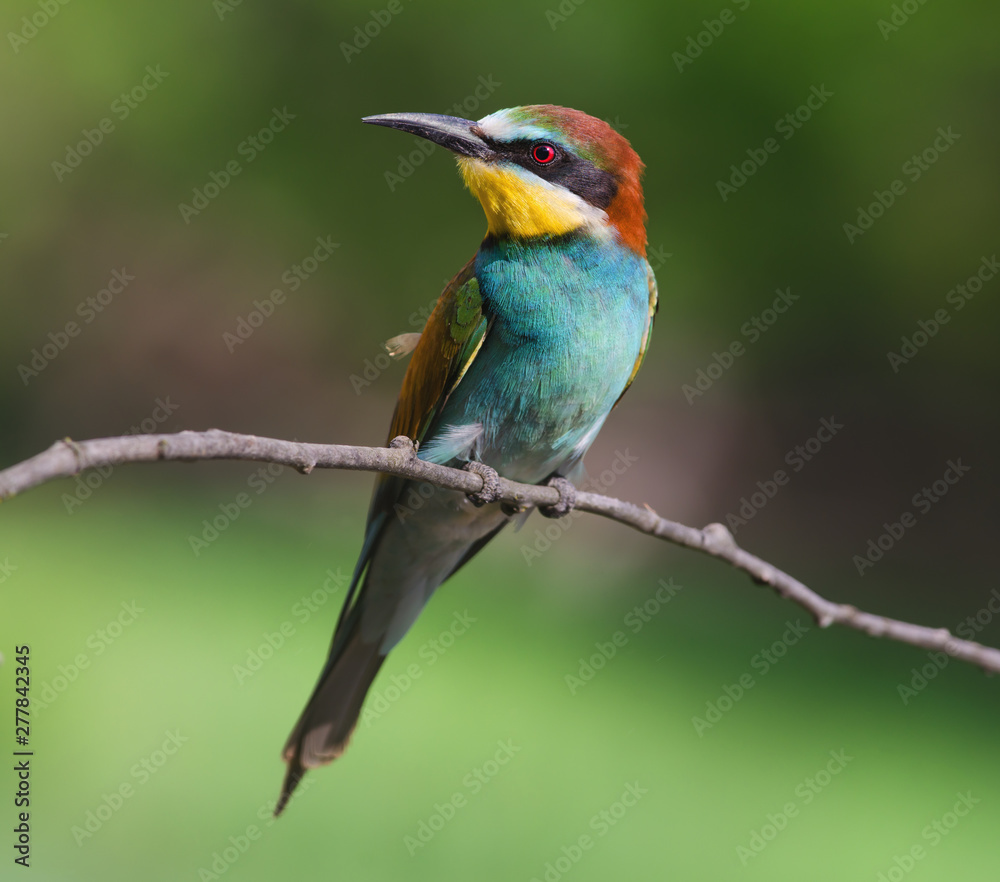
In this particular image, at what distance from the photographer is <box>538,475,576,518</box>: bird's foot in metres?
1.66

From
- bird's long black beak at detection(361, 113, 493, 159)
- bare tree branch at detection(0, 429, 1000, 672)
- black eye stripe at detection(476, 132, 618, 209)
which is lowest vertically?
bare tree branch at detection(0, 429, 1000, 672)

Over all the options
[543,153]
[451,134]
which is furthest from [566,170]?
[451,134]

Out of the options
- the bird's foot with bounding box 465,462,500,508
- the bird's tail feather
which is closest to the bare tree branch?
the bird's foot with bounding box 465,462,500,508

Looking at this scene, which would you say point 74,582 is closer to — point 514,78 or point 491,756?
point 491,756

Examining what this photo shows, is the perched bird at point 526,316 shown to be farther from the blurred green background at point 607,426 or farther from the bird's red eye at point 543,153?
the blurred green background at point 607,426

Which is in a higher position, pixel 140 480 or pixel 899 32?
pixel 899 32

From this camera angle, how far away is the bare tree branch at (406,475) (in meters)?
0.69

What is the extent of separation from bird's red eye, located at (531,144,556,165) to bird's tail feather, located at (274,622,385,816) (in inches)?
40.3

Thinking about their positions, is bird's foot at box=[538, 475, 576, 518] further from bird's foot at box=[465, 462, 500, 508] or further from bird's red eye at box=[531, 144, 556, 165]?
bird's red eye at box=[531, 144, 556, 165]

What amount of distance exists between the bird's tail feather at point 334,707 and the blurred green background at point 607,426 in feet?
1.41

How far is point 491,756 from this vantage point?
8.13 ft

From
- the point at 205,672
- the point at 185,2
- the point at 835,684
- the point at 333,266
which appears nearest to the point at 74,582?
the point at 205,672

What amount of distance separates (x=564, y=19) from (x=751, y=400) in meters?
2.02

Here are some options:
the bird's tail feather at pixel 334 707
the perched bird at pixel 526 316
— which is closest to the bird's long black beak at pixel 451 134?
the perched bird at pixel 526 316
